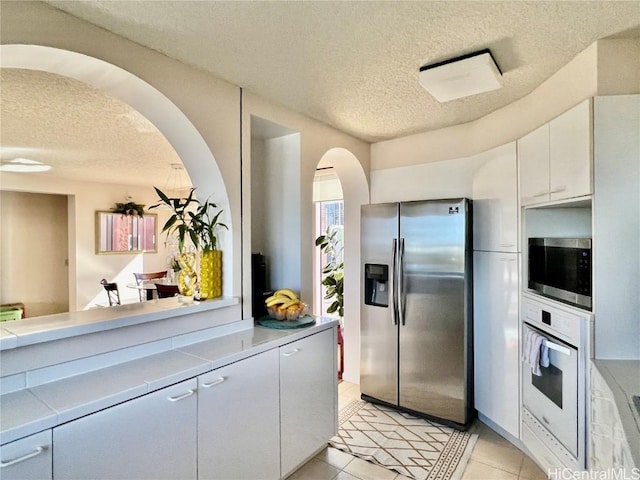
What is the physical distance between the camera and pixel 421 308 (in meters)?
2.76

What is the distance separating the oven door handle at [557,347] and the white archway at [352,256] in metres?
1.69

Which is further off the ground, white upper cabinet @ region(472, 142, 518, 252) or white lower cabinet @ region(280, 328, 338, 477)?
white upper cabinet @ region(472, 142, 518, 252)

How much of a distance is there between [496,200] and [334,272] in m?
1.99

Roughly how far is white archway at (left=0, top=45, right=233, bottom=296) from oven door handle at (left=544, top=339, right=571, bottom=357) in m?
1.87

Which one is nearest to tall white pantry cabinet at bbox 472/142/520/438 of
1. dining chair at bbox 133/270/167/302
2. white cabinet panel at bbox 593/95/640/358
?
white cabinet panel at bbox 593/95/640/358

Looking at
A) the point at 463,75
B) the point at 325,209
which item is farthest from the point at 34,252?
the point at 463,75

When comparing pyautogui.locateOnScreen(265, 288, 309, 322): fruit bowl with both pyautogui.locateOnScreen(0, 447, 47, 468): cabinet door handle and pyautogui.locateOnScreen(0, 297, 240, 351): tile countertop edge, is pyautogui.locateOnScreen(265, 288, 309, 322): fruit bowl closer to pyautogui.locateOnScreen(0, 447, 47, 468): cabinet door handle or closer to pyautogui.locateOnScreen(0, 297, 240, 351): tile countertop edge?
pyautogui.locateOnScreen(0, 297, 240, 351): tile countertop edge

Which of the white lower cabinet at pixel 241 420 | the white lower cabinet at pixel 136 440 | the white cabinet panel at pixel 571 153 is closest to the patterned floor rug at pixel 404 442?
the white lower cabinet at pixel 241 420

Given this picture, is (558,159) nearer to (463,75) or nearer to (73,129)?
(463,75)

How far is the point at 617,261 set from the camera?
1640mm

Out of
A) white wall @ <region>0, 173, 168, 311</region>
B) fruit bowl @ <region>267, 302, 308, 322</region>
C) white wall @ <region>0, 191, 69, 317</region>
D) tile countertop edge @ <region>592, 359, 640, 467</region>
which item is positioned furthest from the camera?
white wall @ <region>0, 173, 168, 311</region>

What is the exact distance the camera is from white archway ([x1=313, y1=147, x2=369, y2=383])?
341cm

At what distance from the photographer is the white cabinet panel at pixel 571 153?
169 cm

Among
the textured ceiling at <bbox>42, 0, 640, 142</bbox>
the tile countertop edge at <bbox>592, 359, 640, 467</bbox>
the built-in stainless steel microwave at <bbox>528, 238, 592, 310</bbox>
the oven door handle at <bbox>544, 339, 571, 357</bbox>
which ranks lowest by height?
the oven door handle at <bbox>544, 339, 571, 357</bbox>
